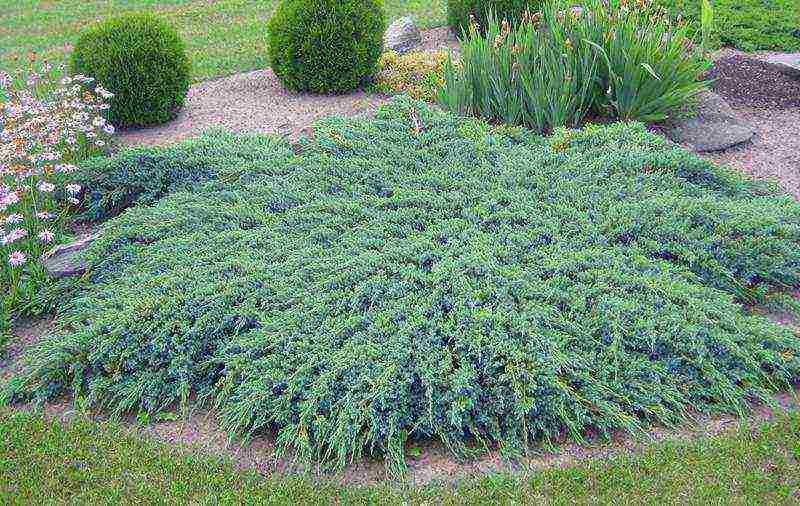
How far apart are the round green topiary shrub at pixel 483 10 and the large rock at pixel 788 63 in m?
2.51

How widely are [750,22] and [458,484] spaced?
786 centimetres

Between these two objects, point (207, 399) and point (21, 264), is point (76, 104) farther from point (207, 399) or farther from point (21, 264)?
point (207, 399)

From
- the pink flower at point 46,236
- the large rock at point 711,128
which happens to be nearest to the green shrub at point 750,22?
the large rock at point 711,128

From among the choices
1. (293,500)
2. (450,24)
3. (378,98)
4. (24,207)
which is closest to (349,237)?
(293,500)

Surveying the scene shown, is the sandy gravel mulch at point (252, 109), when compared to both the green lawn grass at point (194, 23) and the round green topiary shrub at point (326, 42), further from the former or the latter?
the green lawn grass at point (194, 23)

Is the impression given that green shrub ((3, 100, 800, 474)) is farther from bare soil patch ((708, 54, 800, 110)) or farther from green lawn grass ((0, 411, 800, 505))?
bare soil patch ((708, 54, 800, 110))

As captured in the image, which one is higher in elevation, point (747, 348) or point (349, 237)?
point (349, 237)

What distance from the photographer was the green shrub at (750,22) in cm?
838

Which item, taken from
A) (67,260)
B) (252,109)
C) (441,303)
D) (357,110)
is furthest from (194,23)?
(441,303)

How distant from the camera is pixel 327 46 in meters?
A: 7.14

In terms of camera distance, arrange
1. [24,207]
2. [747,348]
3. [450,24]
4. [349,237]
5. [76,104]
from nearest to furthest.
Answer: [747,348] < [349,237] < [24,207] < [76,104] < [450,24]

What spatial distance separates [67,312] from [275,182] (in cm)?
149

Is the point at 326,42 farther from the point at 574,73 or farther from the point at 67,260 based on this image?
the point at 67,260

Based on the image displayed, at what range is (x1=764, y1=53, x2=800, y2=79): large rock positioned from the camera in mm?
7199
